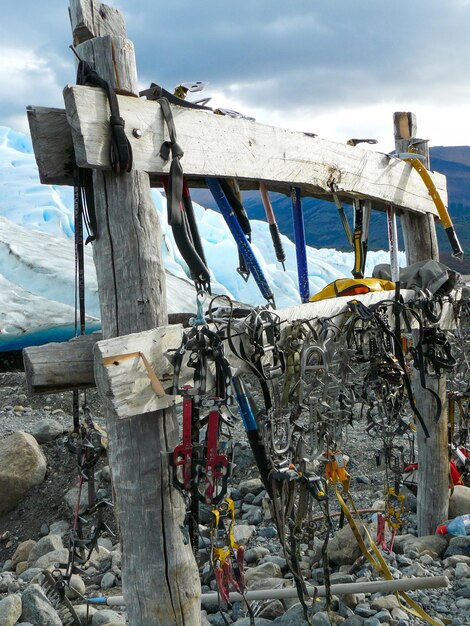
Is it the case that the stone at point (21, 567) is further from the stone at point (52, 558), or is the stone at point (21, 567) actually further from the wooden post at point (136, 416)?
the wooden post at point (136, 416)

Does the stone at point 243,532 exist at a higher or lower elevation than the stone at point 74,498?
lower

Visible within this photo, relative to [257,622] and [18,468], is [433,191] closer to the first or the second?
[257,622]

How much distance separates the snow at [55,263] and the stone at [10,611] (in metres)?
7.47

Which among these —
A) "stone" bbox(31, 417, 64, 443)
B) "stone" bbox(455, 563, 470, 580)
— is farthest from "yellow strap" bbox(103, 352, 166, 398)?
"stone" bbox(31, 417, 64, 443)

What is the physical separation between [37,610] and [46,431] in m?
4.36

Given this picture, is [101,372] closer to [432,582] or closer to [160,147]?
[160,147]

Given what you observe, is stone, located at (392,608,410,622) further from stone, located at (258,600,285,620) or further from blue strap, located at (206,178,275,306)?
blue strap, located at (206,178,275,306)

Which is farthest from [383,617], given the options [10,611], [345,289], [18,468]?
[18,468]

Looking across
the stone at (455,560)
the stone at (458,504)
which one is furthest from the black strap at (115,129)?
the stone at (458,504)

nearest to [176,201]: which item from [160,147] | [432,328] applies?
[160,147]

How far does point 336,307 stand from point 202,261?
128 cm

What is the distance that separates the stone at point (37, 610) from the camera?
17.2 feet

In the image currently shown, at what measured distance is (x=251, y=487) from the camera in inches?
329

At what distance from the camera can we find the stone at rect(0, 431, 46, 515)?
27.9 feet
